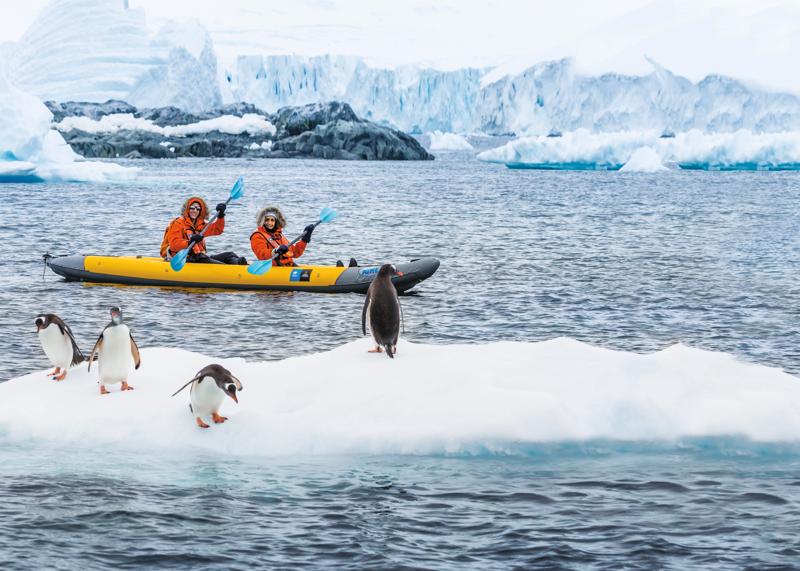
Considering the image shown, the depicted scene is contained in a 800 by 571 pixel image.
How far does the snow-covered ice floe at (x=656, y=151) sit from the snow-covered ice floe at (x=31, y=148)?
27489 millimetres

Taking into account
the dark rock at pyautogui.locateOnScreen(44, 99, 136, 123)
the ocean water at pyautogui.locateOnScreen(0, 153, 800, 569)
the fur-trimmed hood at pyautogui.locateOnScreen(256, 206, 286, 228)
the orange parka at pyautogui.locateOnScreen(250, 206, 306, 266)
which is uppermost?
the dark rock at pyautogui.locateOnScreen(44, 99, 136, 123)

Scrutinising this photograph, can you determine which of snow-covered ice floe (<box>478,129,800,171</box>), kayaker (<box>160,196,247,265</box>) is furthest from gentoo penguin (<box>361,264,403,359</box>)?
snow-covered ice floe (<box>478,129,800,171</box>)

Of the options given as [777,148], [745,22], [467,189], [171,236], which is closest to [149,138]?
[467,189]

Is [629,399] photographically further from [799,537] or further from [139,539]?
[139,539]

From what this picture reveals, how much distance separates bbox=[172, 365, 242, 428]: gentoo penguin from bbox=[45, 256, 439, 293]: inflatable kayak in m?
9.03

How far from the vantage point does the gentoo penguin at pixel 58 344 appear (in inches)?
371

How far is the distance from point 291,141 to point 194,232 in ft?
248

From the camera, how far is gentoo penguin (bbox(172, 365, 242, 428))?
816cm

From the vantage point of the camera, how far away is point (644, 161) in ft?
211

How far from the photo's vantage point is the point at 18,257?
2345cm

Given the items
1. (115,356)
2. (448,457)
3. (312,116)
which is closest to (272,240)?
(115,356)

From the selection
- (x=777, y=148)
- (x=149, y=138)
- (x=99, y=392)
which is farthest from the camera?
(x=149, y=138)

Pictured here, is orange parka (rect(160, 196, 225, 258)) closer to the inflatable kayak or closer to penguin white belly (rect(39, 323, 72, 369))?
the inflatable kayak

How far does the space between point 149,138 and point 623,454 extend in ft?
289
